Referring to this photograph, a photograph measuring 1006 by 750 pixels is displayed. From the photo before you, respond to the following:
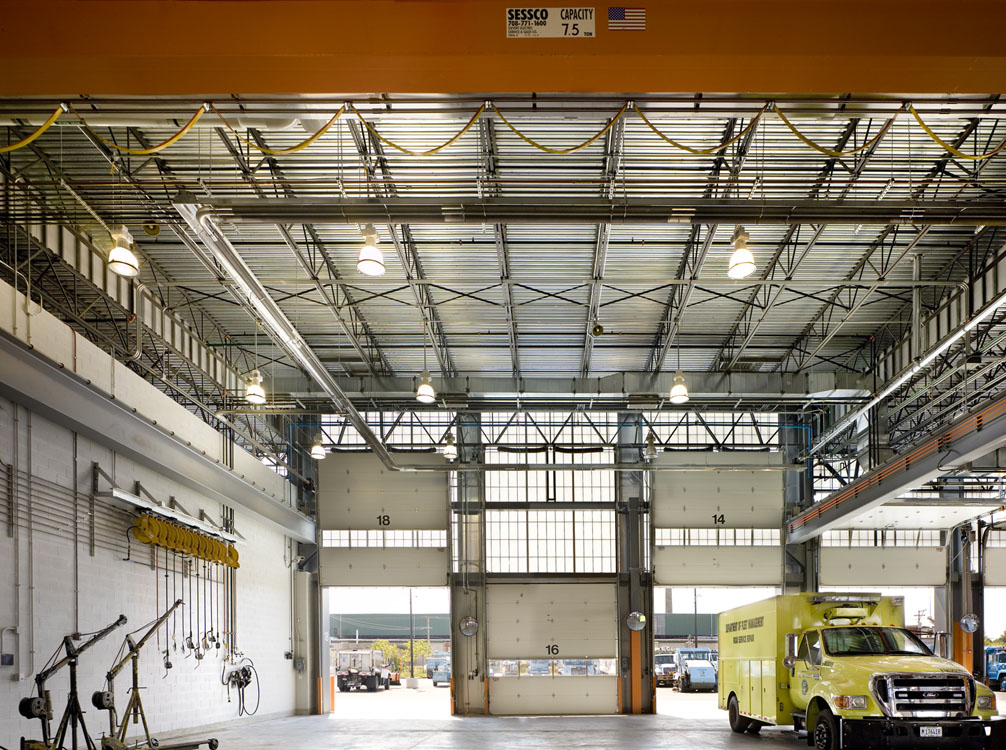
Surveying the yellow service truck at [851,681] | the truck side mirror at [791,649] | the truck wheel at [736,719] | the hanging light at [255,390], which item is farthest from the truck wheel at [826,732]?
the hanging light at [255,390]

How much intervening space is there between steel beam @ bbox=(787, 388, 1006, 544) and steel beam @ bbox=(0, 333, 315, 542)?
1573 cm

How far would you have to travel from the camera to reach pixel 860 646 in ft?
58.2

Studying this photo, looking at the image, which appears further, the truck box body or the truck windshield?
the truck box body

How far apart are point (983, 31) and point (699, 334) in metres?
17.6

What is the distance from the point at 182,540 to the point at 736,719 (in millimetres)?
12997

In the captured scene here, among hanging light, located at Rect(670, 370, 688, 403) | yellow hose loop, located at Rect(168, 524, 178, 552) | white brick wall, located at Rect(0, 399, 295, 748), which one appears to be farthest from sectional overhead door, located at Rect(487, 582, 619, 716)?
yellow hose loop, located at Rect(168, 524, 178, 552)

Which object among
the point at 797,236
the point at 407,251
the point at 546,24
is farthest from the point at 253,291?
the point at 797,236

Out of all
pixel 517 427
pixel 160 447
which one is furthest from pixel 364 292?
pixel 517 427

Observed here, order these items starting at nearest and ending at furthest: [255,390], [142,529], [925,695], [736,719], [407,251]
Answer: [925,695], [255,390], [142,529], [407,251], [736,719]

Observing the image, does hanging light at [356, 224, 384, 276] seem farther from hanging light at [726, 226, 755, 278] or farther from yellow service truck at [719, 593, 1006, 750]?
yellow service truck at [719, 593, 1006, 750]

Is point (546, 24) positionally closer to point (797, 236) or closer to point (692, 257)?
point (797, 236)

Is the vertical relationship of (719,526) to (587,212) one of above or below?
below

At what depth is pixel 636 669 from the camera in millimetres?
31641

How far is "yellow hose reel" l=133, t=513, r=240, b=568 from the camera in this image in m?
18.8
